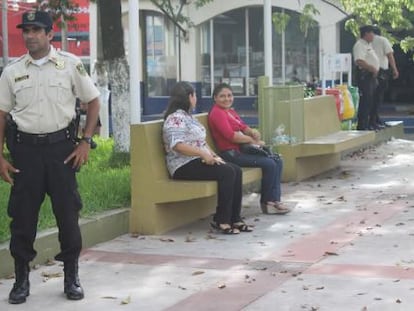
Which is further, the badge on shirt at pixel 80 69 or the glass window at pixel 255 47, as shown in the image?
the glass window at pixel 255 47

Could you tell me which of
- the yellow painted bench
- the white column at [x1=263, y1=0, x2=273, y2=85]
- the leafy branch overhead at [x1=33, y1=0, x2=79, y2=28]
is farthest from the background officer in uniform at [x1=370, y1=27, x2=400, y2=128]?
the leafy branch overhead at [x1=33, y1=0, x2=79, y2=28]

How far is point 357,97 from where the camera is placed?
14.4 meters

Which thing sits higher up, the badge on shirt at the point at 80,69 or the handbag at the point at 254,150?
the badge on shirt at the point at 80,69

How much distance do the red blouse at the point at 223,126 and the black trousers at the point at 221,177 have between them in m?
0.75

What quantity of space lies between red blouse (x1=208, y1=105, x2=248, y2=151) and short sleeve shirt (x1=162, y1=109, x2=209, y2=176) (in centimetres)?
68

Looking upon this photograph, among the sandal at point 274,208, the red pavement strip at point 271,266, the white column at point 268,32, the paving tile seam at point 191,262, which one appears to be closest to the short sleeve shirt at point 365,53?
the white column at point 268,32

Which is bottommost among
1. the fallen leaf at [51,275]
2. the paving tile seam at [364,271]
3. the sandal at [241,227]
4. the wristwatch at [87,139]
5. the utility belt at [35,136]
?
the paving tile seam at [364,271]

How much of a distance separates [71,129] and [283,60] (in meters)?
19.8

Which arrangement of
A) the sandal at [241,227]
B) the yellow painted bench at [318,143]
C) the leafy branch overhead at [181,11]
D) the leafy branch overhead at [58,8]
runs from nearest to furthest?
the sandal at [241,227] → the yellow painted bench at [318,143] → the leafy branch overhead at [58,8] → the leafy branch overhead at [181,11]

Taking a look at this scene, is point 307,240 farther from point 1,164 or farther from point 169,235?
point 1,164

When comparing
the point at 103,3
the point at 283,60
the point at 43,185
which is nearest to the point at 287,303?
the point at 43,185

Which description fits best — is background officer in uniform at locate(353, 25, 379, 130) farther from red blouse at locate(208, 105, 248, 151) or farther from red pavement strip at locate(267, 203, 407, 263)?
red blouse at locate(208, 105, 248, 151)

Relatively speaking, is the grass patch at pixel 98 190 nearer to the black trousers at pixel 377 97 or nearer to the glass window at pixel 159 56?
the black trousers at pixel 377 97

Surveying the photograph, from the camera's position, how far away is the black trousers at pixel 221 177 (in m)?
7.61
